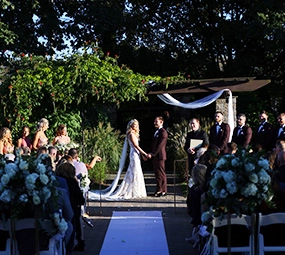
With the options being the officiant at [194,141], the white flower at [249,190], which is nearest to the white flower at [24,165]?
the white flower at [249,190]

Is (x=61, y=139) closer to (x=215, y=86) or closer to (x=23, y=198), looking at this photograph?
(x=215, y=86)

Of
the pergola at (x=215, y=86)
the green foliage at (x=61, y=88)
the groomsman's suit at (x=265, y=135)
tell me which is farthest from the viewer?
the pergola at (x=215, y=86)

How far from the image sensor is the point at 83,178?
10.5 m

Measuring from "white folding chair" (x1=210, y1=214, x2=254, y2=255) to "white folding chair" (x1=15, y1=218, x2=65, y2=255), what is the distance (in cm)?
165

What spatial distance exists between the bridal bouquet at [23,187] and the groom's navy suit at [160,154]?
324 inches

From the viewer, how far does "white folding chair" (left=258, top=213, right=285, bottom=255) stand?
6.57m

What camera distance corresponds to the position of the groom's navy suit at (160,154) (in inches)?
568

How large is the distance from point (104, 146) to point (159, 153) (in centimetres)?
486

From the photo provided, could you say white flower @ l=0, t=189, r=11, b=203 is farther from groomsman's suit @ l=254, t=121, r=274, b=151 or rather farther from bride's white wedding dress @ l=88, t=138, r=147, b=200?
groomsman's suit @ l=254, t=121, r=274, b=151

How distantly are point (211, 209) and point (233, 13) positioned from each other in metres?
22.5

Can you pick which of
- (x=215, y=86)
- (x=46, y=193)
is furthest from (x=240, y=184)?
Result: (x=215, y=86)

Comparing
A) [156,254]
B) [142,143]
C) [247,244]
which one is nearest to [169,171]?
[142,143]

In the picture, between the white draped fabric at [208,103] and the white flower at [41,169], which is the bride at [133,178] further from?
the white flower at [41,169]

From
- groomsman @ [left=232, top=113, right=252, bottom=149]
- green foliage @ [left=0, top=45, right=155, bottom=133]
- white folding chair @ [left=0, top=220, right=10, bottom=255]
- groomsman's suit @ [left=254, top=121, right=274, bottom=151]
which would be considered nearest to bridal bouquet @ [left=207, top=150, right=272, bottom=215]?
white folding chair @ [left=0, top=220, right=10, bottom=255]
